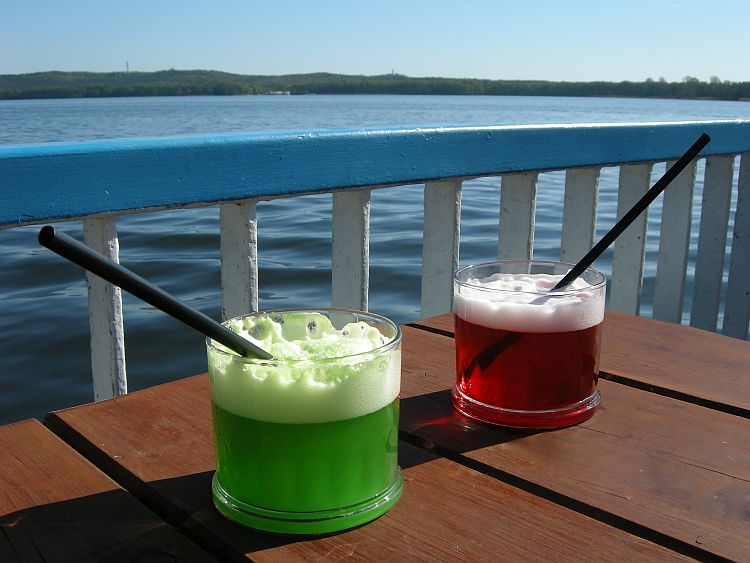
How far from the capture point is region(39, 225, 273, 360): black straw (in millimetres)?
537

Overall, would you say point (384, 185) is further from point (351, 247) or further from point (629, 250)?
point (629, 250)

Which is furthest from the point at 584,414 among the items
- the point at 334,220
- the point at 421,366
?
the point at 334,220

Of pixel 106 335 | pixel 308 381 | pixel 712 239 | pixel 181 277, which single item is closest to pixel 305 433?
pixel 308 381

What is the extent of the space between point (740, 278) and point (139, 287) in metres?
2.40

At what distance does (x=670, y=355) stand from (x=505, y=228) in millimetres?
910

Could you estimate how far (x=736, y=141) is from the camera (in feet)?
7.55

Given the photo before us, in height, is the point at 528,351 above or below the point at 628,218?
below

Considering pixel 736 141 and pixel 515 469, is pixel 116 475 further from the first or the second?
pixel 736 141

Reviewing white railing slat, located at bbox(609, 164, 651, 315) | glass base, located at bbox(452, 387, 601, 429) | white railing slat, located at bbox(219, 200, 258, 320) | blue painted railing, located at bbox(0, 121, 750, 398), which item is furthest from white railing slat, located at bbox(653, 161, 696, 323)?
glass base, located at bbox(452, 387, 601, 429)

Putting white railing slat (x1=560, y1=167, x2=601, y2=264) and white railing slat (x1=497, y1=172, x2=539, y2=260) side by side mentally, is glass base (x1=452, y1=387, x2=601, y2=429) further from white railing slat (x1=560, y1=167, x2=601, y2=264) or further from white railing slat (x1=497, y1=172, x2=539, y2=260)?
white railing slat (x1=560, y1=167, x2=601, y2=264)

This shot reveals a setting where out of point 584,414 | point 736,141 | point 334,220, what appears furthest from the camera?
point 736,141

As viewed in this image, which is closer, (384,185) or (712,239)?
(384,185)

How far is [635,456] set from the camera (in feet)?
2.72

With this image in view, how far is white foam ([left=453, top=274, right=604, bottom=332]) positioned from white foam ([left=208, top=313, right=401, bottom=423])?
20cm
